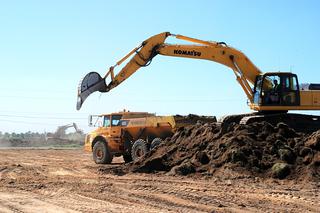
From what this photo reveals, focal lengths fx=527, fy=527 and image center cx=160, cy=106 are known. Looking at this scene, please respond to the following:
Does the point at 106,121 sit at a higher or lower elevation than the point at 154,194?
higher

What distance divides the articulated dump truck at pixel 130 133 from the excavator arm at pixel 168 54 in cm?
164

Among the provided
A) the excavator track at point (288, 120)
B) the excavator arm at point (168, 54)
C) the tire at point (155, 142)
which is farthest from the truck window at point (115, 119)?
the excavator track at point (288, 120)

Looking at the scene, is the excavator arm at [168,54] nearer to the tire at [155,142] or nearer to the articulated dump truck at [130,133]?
the articulated dump truck at [130,133]

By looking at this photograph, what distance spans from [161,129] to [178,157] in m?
4.41

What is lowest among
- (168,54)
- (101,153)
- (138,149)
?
(101,153)

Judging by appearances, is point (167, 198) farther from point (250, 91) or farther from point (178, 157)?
point (250, 91)

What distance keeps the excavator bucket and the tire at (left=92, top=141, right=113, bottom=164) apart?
207 cm

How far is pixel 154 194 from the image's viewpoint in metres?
11.6

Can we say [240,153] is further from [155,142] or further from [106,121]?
[106,121]

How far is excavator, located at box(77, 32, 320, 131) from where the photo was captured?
1877 cm

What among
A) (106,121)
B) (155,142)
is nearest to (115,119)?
(106,121)

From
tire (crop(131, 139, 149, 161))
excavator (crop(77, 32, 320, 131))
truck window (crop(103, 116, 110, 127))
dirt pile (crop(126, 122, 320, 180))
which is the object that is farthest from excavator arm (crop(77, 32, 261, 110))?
dirt pile (crop(126, 122, 320, 180))

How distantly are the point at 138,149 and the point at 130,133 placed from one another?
161cm

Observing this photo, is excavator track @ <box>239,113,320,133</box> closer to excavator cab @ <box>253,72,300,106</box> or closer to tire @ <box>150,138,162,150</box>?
excavator cab @ <box>253,72,300,106</box>
